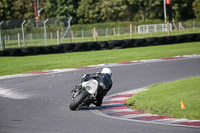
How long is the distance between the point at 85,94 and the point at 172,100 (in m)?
2.08

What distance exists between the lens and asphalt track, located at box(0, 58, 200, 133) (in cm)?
752

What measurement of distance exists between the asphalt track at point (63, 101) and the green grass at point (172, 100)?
1197 mm

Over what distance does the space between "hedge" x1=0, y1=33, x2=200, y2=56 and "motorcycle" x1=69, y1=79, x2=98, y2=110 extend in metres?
18.7

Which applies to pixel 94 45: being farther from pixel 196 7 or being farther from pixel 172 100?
pixel 196 7

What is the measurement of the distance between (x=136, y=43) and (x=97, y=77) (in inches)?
842

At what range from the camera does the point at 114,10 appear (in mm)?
70688

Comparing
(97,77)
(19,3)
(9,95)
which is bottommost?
(9,95)

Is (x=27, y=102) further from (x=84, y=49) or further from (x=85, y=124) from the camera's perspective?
(x=84, y=49)

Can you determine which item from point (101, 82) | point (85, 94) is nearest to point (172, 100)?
point (101, 82)

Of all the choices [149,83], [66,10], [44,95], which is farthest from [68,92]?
[66,10]

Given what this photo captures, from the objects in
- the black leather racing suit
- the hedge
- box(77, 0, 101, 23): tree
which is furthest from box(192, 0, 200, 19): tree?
the black leather racing suit

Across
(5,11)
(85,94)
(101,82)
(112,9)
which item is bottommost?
(85,94)

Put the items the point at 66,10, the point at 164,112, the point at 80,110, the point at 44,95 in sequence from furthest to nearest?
the point at 66,10
the point at 44,95
the point at 80,110
the point at 164,112

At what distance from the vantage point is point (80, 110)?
966 cm
